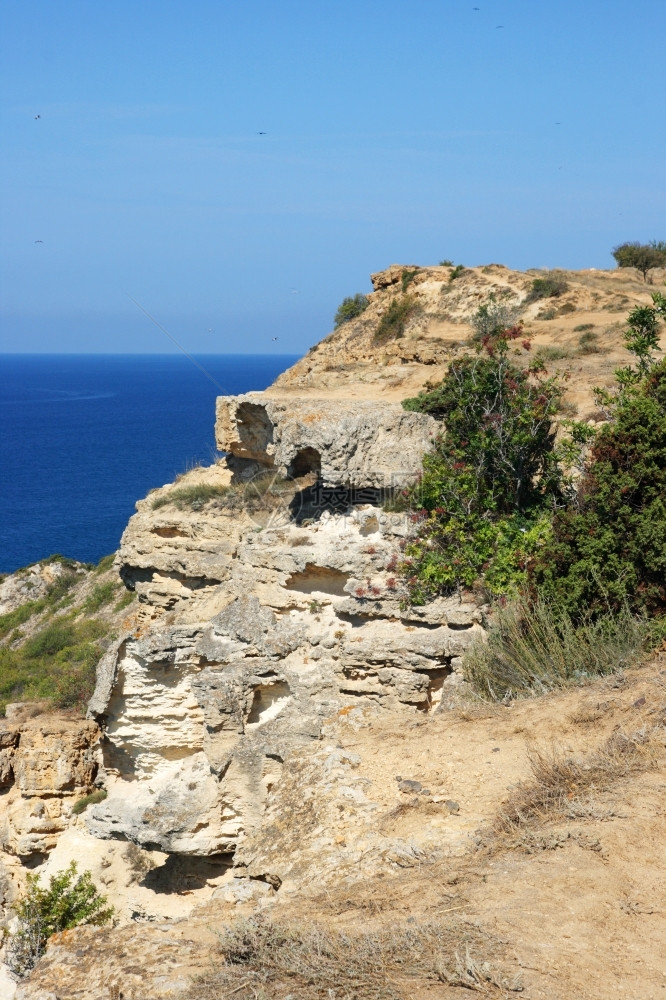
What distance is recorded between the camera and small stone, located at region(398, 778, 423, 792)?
24.0 ft

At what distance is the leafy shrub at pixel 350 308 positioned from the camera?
2709 centimetres

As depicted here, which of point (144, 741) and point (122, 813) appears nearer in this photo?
point (122, 813)

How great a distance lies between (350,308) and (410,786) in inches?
850

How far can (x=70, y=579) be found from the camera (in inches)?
1212

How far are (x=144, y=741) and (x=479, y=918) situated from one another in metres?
8.97

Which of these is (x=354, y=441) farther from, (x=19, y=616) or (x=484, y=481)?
(x=19, y=616)

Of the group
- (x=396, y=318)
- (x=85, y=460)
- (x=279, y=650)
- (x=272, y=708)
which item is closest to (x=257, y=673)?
(x=279, y=650)

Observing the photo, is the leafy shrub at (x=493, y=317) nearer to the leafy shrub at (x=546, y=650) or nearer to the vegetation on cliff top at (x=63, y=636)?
the leafy shrub at (x=546, y=650)

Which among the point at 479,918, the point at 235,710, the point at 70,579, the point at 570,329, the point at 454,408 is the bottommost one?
the point at 70,579

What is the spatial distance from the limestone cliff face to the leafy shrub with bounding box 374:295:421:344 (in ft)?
30.7

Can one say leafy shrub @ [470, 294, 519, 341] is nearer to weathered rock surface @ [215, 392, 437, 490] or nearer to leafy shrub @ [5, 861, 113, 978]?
weathered rock surface @ [215, 392, 437, 490]

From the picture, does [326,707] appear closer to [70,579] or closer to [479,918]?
[479,918]

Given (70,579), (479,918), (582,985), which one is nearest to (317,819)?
(479,918)

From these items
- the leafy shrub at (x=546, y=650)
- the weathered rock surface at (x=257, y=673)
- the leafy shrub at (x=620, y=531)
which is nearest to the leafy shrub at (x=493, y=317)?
the weathered rock surface at (x=257, y=673)
